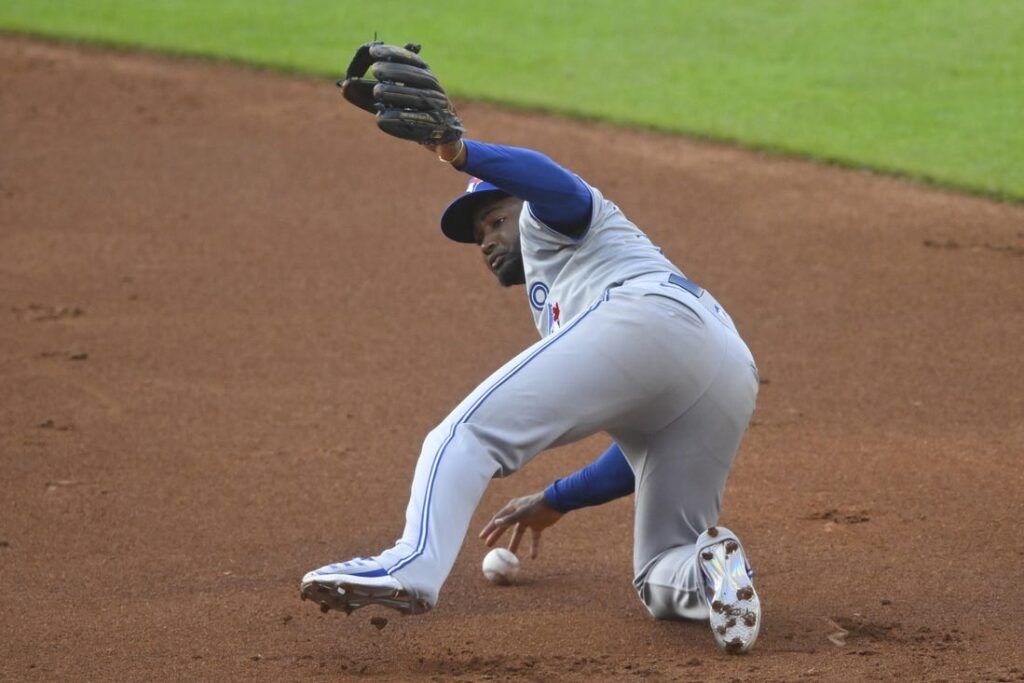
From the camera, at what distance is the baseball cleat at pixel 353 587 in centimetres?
311

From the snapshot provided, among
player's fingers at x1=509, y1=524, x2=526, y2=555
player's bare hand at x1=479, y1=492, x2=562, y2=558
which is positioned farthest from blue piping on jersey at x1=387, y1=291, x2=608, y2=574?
player's fingers at x1=509, y1=524, x2=526, y2=555

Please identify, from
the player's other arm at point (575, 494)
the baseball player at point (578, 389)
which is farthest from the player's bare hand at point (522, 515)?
the baseball player at point (578, 389)

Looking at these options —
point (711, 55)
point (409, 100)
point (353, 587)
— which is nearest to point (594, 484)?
point (353, 587)

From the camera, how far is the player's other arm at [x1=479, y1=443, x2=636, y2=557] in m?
4.14

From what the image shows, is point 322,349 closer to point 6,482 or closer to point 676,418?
point 6,482

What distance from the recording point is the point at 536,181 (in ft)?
11.6

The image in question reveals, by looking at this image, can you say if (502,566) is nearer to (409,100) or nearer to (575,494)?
(575,494)

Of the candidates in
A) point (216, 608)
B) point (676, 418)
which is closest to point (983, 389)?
point (676, 418)

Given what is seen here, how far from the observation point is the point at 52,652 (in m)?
3.76

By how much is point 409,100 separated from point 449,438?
0.80 m

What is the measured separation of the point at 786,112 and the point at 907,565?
6.11 m

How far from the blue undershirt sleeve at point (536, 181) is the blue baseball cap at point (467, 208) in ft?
1.02

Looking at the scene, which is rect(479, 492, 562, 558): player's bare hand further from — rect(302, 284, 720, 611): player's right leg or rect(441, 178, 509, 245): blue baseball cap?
rect(441, 178, 509, 245): blue baseball cap

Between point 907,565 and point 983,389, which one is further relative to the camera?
point 983,389
